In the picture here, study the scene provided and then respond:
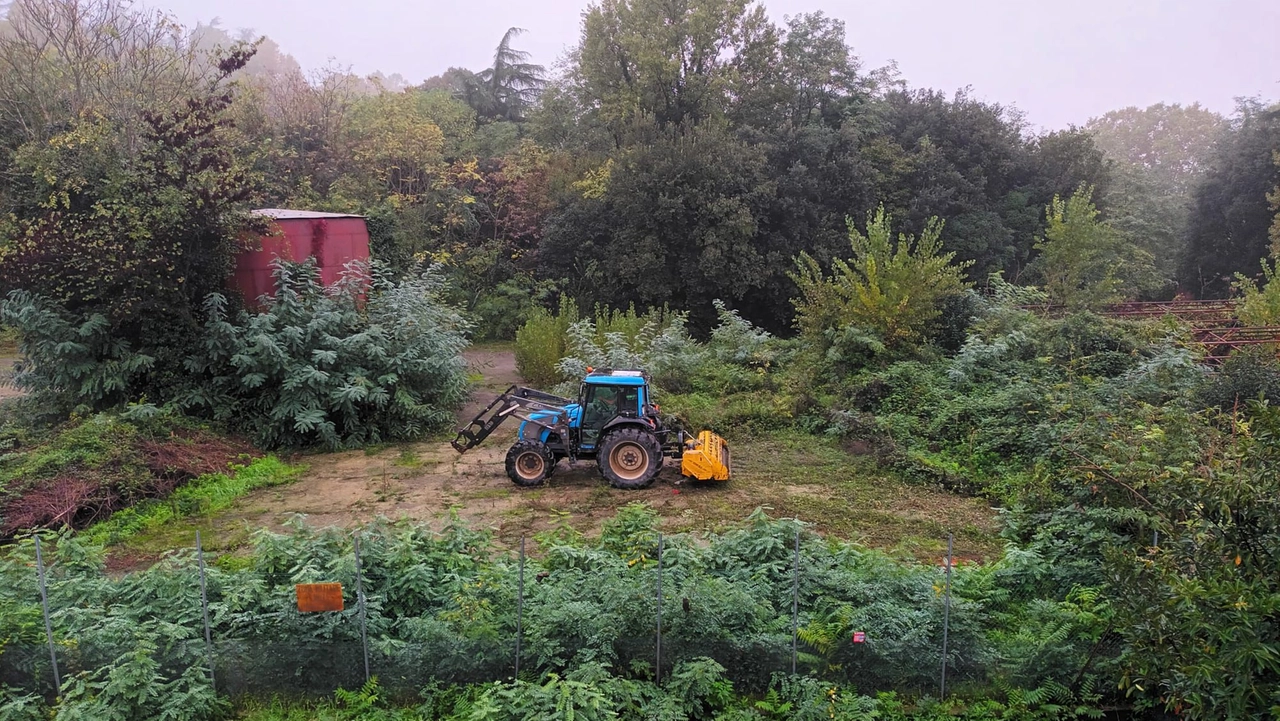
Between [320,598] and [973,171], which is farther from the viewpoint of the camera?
[973,171]

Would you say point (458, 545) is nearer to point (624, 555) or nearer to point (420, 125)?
point (624, 555)

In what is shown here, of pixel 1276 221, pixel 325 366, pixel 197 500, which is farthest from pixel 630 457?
pixel 1276 221

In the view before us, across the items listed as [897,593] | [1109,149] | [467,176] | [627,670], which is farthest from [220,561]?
[1109,149]

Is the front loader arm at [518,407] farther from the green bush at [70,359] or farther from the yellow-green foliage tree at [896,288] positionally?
the yellow-green foliage tree at [896,288]

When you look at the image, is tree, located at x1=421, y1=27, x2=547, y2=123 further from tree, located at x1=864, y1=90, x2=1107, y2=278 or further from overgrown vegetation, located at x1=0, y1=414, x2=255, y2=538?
overgrown vegetation, located at x1=0, y1=414, x2=255, y2=538

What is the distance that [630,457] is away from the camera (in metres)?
9.95

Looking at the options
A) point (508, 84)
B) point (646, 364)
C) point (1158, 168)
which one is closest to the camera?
point (646, 364)

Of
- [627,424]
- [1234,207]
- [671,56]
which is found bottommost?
[627,424]

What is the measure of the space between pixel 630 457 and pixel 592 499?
75 centimetres

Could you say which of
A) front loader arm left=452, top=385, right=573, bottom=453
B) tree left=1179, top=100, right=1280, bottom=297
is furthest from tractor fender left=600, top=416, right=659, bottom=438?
tree left=1179, top=100, right=1280, bottom=297

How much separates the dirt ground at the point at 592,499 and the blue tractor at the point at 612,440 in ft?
0.83

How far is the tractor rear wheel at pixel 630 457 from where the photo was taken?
9.87 m

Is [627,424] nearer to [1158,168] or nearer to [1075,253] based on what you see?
[1075,253]

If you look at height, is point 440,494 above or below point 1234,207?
below
